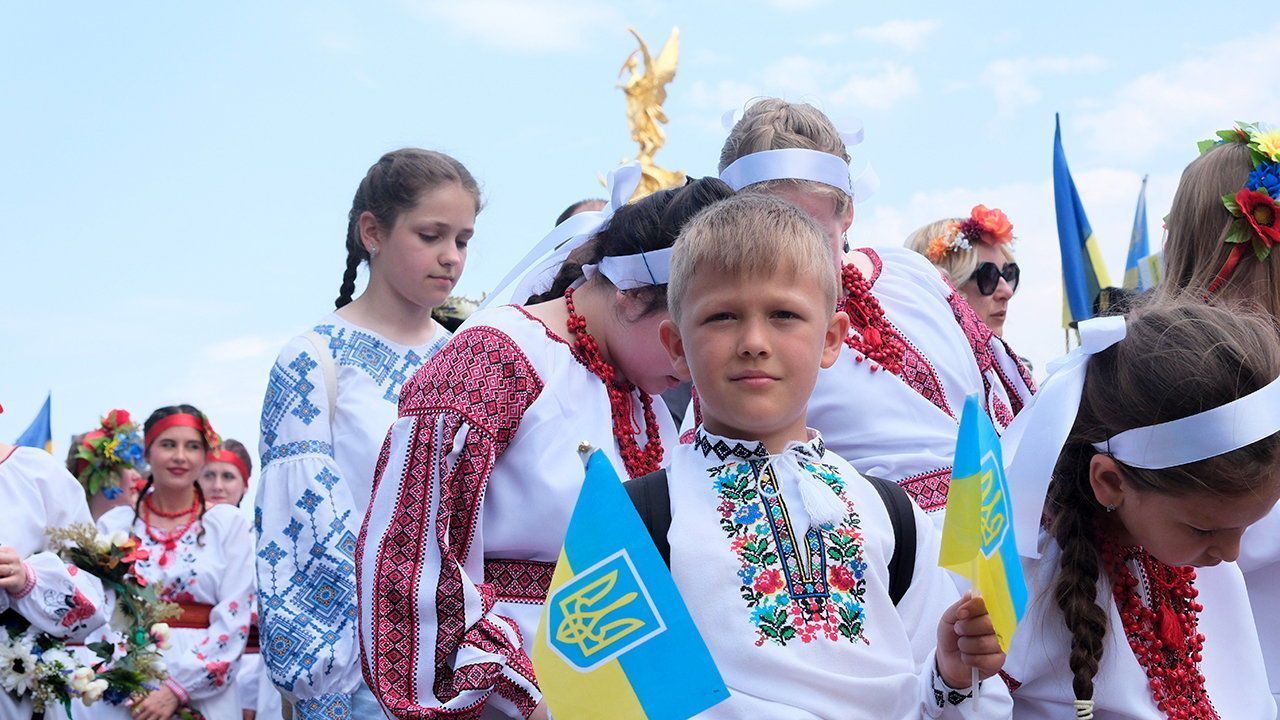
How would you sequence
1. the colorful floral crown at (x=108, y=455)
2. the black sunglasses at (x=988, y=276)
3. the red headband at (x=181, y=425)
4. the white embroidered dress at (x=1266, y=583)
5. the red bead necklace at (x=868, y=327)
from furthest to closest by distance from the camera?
the colorful floral crown at (x=108, y=455), the red headband at (x=181, y=425), the black sunglasses at (x=988, y=276), the red bead necklace at (x=868, y=327), the white embroidered dress at (x=1266, y=583)

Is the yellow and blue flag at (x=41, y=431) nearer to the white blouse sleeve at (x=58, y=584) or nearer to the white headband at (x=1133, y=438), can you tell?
the white blouse sleeve at (x=58, y=584)

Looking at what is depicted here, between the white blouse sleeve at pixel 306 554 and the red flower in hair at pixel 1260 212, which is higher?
the red flower in hair at pixel 1260 212

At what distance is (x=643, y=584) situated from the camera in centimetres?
196

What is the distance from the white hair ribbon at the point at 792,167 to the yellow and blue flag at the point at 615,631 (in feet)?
4.58

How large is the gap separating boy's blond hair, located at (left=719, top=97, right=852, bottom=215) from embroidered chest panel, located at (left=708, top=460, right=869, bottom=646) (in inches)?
40.9

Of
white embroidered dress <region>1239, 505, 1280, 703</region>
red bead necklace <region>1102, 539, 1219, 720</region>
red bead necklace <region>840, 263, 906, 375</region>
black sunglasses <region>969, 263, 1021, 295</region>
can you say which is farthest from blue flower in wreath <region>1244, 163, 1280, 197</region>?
black sunglasses <region>969, 263, 1021, 295</region>

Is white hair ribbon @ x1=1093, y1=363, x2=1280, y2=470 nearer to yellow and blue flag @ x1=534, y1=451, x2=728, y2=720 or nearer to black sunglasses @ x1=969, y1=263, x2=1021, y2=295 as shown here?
yellow and blue flag @ x1=534, y1=451, x2=728, y2=720

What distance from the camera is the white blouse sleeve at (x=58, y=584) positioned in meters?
5.20

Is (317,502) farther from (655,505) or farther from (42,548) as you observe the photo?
(42,548)

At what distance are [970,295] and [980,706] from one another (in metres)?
3.71

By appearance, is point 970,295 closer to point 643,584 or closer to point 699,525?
point 699,525

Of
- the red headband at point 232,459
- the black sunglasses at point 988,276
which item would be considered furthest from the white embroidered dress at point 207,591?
the black sunglasses at point 988,276

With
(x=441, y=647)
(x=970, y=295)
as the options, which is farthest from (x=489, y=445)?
(x=970, y=295)

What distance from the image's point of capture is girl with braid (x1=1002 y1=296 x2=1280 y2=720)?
258 centimetres
